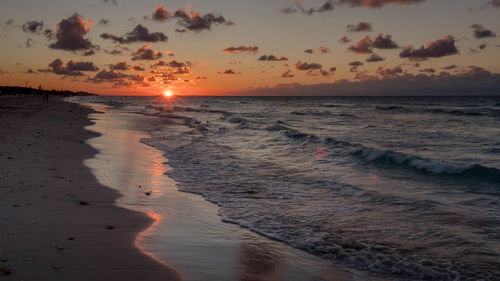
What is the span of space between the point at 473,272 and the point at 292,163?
10891mm

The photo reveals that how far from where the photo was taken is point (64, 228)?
21.0 feet

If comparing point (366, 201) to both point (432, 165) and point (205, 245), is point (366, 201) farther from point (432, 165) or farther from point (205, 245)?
point (432, 165)

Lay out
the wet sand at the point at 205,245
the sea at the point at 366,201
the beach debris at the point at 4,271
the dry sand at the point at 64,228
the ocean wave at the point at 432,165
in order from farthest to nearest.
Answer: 1. the ocean wave at the point at 432,165
2. the sea at the point at 366,201
3. the wet sand at the point at 205,245
4. the dry sand at the point at 64,228
5. the beach debris at the point at 4,271

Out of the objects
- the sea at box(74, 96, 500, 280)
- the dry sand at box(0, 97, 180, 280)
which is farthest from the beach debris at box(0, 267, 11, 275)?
the sea at box(74, 96, 500, 280)

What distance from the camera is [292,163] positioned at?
16.5m

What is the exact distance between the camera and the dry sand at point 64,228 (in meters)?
4.88

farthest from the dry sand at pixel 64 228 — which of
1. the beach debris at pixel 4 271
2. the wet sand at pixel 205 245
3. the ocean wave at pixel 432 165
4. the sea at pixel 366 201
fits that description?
the ocean wave at pixel 432 165

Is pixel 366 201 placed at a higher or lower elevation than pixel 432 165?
lower

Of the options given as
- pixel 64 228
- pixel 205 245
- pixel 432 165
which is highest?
pixel 432 165

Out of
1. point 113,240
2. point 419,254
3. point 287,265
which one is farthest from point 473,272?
point 113,240

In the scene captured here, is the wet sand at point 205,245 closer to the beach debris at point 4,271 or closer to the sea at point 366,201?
the sea at point 366,201

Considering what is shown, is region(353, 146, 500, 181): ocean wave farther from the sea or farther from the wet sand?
the wet sand

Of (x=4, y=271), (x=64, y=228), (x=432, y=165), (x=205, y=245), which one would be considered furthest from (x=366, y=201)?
(x=4, y=271)

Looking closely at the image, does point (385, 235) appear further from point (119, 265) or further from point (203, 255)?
point (119, 265)
